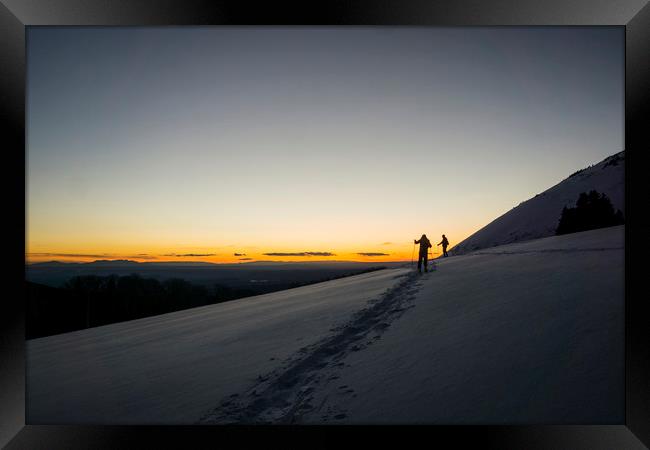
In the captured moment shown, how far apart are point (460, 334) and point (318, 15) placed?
570 cm

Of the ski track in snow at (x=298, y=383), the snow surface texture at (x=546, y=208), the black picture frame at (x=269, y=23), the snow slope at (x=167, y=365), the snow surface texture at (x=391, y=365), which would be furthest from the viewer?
the snow surface texture at (x=546, y=208)

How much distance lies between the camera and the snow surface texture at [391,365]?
15.2ft

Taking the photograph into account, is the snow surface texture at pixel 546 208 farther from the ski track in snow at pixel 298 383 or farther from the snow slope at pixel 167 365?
the ski track in snow at pixel 298 383

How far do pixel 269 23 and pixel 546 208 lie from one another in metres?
37.9

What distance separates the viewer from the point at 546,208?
3569 centimetres

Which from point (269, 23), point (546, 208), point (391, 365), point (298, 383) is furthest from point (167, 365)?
point (546, 208)

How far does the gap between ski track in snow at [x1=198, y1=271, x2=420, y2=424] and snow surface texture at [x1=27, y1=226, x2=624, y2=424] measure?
0.07ft

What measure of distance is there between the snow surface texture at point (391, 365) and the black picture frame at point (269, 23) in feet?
1.07

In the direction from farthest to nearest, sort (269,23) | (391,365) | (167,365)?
(167,365)
(269,23)
(391,365)

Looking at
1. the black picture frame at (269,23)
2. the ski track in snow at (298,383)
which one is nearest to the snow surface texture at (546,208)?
the black picture frame at (269,23)

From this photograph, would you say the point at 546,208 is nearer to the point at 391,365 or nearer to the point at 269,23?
the point at 391,365

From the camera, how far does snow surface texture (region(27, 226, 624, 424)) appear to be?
4637 mm

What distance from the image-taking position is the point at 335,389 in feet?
16.3

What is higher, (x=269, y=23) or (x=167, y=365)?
(x=269, y=23)
